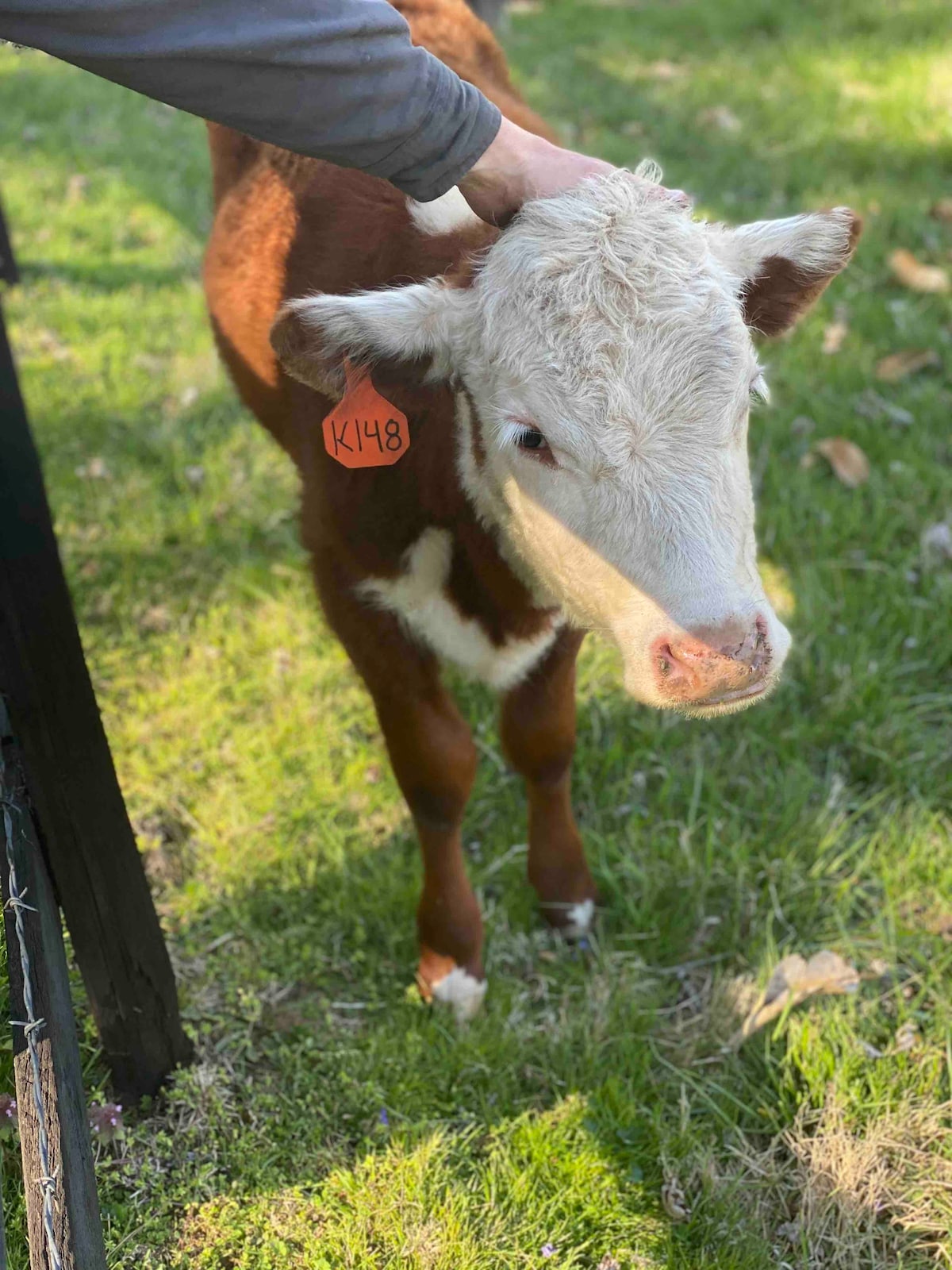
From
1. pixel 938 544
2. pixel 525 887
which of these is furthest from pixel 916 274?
pixel 525 887

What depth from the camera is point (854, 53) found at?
738 centimetres

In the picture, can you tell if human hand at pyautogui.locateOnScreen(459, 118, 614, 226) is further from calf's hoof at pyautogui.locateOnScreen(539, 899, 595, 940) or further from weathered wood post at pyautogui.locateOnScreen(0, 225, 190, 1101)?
calf's hoof at pyautogui.locateOnScreen(539, 899, 595, 940)

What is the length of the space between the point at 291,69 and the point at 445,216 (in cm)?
63

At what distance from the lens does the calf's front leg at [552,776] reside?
8.42ft

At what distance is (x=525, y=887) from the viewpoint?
2781mm

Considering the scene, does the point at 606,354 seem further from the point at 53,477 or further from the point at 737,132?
the point at 737,132

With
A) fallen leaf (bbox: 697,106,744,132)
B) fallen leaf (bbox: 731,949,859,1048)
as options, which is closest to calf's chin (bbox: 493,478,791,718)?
fallen leaf (bbox: 731,949,859,1048)

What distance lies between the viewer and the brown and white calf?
5.59 ft

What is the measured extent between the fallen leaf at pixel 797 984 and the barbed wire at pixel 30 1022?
1453 millimetres

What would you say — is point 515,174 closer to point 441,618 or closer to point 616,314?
point 616,314

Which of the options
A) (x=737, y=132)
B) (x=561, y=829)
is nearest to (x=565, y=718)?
(x=561, y=829)

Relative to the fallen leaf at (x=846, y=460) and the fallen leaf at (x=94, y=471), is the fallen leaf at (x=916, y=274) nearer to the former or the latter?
the fallen leaf at (x=846, y=460)

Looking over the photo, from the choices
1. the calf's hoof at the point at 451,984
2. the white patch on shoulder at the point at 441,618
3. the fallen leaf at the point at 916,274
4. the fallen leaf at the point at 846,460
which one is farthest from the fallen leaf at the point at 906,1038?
the fallen leaf at the point at 916,274

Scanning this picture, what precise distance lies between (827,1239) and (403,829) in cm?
137
